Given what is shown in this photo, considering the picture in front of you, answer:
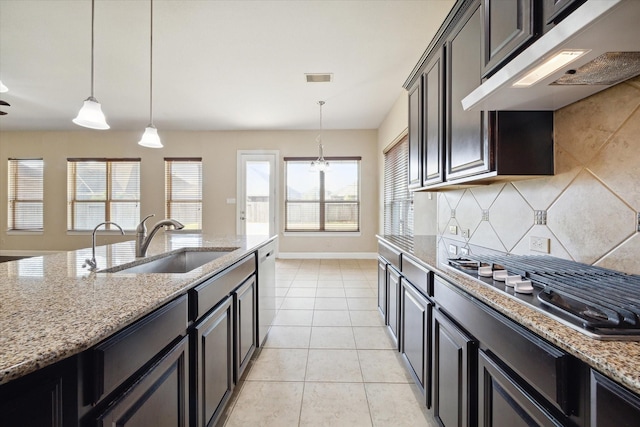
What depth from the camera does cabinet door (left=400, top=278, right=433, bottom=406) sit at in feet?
4.84

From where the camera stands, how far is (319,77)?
144 inches

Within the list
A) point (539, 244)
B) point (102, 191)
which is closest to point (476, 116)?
point (539, 244)

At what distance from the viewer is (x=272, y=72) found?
3521 mm

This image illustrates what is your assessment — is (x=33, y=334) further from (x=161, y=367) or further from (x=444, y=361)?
(x=444, y=361)

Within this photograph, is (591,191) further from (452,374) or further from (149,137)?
(149,137)

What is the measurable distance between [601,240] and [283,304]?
114 inches

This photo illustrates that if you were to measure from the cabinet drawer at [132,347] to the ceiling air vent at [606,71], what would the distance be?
5.46 feet

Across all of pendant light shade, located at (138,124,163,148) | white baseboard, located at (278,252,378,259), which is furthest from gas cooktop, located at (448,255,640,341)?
white baseboard, located at (278,252,378,259)

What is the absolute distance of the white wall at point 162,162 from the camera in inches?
A: 241

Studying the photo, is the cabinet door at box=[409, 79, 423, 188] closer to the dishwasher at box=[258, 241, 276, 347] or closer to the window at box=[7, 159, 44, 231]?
the dishwasher at box=[258, 241, 276, 347]

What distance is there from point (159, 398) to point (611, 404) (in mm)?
1196

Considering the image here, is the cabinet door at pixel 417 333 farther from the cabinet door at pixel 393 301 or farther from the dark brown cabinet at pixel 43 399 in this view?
the dark brown cabinet at pixel 43 399

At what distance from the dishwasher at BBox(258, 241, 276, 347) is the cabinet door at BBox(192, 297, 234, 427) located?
2.03 feet

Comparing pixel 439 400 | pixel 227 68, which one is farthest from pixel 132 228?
pixel 439 400
